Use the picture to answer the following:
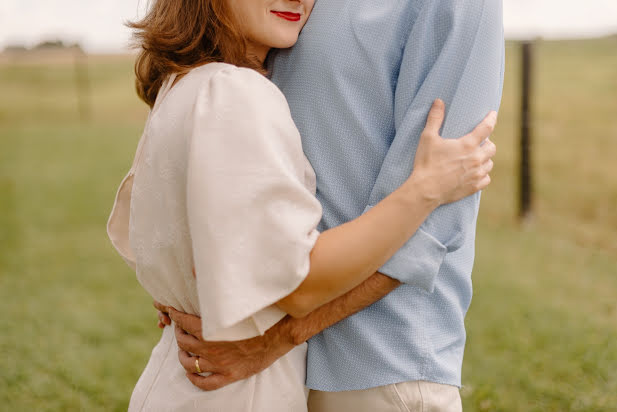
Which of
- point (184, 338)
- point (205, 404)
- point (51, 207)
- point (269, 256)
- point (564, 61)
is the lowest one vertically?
point (51, 207)

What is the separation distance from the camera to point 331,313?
140 cm

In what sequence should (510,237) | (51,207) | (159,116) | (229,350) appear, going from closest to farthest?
(159,116) < (229,350) < (510,237) < (51,207)

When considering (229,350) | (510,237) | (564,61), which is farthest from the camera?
(564,61)

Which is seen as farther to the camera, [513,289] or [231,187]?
[513,289]

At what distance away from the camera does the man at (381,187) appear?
1.32 m

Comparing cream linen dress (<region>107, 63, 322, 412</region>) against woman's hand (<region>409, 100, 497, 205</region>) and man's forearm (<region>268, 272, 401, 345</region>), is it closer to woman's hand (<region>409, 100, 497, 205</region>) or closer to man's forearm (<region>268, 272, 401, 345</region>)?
man's forearm (<region>268, 272, 401, 345</region>)

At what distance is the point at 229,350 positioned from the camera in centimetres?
141

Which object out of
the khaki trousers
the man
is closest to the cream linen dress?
the man

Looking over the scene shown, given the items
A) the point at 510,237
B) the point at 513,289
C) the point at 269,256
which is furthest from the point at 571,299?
the point at 269,256

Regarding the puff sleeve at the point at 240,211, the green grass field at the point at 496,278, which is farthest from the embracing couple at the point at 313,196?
the green grass field at the point at 496,278

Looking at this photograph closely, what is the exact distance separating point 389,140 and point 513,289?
345 centimetres

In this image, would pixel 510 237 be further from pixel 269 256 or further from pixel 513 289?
pixel 269 256

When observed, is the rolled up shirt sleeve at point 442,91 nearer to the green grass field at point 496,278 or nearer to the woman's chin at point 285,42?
the woman's chin at point 285,42

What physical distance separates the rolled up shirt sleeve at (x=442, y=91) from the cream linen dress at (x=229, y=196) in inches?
8.6
